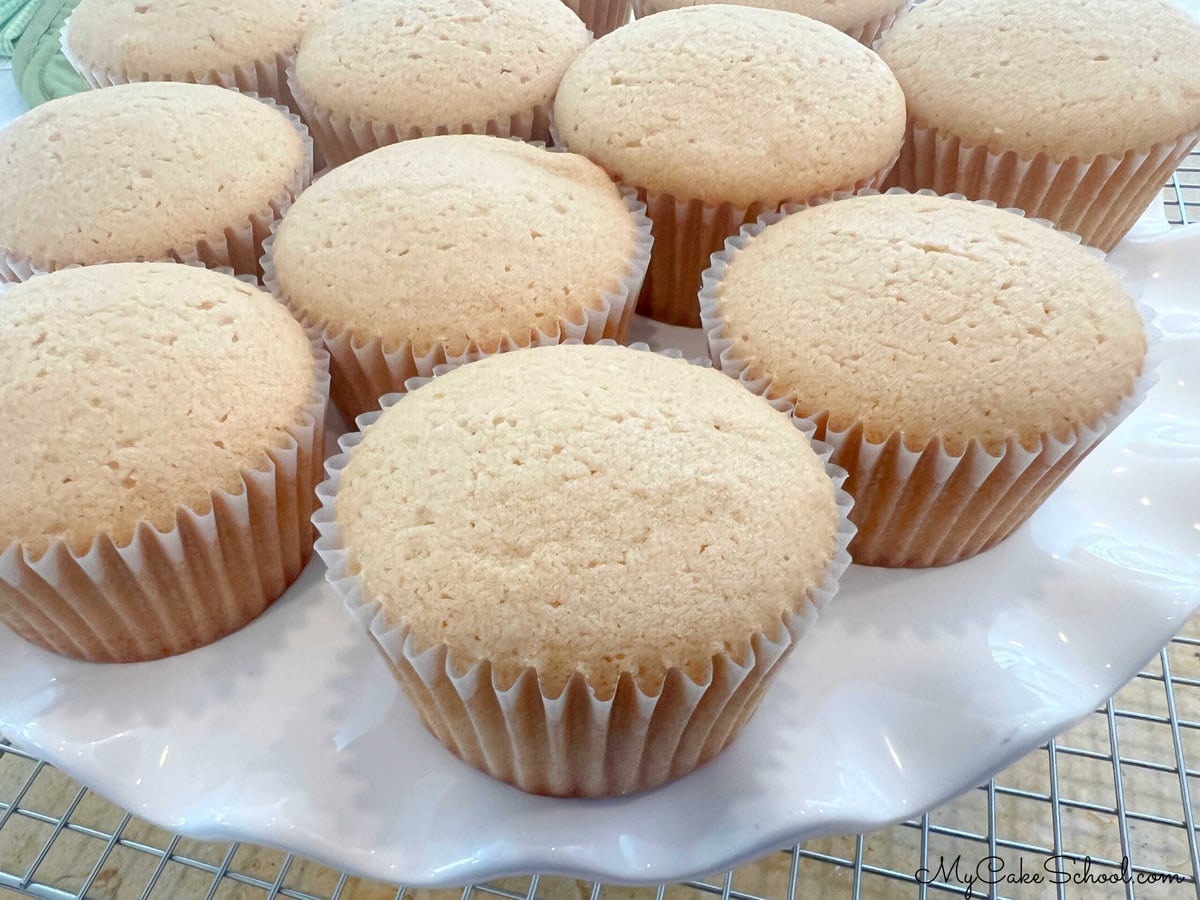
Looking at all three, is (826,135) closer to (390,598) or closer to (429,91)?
(429,91)

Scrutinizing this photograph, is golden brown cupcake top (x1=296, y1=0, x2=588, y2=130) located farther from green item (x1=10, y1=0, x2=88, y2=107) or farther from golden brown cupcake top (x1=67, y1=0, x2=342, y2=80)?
green item (x1=10, y1=0, x2=88, y2=107)

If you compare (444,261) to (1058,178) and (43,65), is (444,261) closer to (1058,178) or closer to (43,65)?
(1058,178)

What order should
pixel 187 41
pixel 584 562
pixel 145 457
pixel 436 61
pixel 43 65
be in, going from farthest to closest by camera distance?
pixel 43 65
pixel 187 41
pixel 436 61
pixel 145 457
pixel 584 562

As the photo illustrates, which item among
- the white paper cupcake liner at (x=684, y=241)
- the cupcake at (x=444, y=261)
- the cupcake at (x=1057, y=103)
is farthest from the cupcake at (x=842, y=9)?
the cupcake at (x=444, y=261)

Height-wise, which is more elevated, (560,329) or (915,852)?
(560,329)

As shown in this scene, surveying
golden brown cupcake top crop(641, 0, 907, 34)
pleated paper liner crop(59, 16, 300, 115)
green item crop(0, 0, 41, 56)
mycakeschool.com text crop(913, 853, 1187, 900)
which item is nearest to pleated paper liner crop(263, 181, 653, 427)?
pleated paper liner crop(59, 16, 300, 115)

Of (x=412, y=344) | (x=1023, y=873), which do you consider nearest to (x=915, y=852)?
(x=1023, y=873)

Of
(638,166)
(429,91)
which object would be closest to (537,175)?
(638,166)
